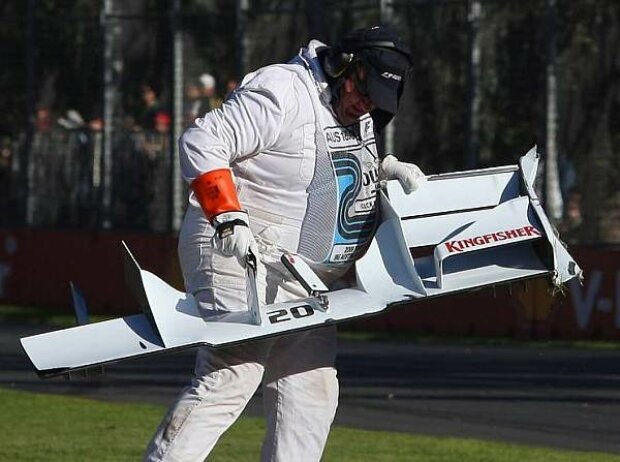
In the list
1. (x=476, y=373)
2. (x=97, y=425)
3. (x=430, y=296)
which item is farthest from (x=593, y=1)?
(x=430, y=296)

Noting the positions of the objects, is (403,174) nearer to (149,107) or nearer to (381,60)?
(381,60)

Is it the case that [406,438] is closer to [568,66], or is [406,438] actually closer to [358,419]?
[358,419]

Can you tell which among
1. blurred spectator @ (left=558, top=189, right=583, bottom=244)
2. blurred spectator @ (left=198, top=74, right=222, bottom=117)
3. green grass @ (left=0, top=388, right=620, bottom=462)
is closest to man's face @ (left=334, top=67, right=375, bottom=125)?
green grass @ (left=0, top=388, right=620, bottom=462)

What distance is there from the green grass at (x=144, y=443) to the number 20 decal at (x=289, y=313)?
2843 millimetres

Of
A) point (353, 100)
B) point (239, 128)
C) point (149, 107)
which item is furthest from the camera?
point (149, 107)

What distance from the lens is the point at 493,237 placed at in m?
6.33

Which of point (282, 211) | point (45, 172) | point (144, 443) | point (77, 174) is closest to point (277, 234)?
point (282, 211)

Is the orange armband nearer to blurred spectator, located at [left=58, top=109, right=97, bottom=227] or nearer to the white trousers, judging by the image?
the white trousers

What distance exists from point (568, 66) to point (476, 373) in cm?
423

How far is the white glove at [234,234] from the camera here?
5.89 metres

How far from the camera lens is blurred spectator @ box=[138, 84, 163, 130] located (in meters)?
19.7

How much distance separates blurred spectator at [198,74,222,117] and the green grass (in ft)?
27.3

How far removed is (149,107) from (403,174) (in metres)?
13.4

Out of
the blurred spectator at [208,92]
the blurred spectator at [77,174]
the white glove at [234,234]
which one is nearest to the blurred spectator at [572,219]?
the blurred spectator at [208,92]
